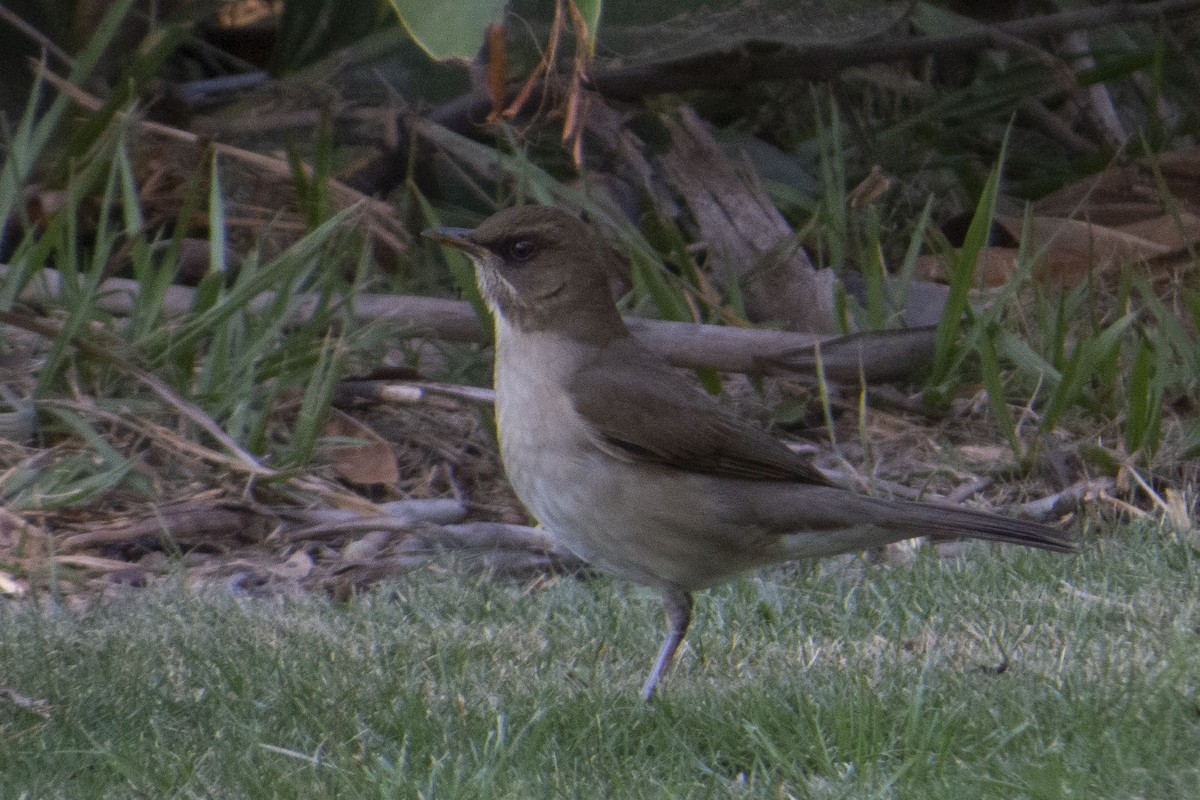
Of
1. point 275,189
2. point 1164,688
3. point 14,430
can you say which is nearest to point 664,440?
point 1164,688

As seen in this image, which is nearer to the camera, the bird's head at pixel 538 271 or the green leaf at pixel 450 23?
the green leaf at pixel 450 23

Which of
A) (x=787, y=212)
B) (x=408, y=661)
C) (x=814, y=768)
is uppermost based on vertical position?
(x=814, y=768)

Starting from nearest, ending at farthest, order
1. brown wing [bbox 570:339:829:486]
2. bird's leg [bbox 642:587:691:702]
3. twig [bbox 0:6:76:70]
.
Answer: bird's leg [bbox 642:587:691:702]
brown wing [bbox 570:339:829:486]
twig [bbox 0:6:76:70]

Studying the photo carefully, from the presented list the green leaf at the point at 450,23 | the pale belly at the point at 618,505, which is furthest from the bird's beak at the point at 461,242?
the green leaf at the point at 450,23

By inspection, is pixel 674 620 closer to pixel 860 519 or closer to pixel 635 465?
pixel 635 465

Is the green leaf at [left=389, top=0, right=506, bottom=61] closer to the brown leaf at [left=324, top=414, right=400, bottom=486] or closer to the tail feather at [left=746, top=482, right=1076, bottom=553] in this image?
the tail feather at [left=746, top=482, right=1076, bottom=553]

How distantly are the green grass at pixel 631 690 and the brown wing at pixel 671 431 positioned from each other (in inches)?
17.2

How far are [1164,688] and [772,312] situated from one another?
4052 millimetres

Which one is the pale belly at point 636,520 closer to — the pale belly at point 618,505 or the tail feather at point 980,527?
the pale belly at point 618,505

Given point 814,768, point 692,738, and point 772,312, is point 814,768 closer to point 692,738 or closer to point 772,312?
point 692,738

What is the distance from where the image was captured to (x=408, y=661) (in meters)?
4.44

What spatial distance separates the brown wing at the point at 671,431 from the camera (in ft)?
15.5

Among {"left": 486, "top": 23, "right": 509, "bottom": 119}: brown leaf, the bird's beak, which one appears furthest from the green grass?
{"left": 486, "top": 23, "right": 509, "bottom": 119}: brown leaf

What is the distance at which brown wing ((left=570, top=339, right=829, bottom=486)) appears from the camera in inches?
187
